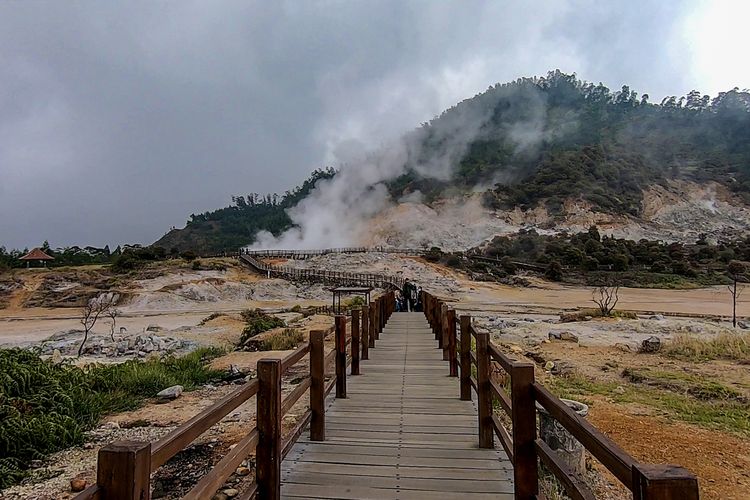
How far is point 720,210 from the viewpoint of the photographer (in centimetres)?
6875

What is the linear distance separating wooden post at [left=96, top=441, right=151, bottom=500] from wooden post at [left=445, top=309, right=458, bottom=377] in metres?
5.89

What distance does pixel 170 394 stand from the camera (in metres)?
7.90

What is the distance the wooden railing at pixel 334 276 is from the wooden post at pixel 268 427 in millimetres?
31118

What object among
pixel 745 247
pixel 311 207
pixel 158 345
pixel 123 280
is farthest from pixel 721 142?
pixel 158 345

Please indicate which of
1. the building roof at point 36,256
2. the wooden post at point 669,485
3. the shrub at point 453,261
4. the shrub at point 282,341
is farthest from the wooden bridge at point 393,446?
the building roof at point 36,256

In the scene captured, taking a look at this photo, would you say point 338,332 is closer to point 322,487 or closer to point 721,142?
point 322,487

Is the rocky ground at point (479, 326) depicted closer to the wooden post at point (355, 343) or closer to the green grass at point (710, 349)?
the green grass at point (710, 349)

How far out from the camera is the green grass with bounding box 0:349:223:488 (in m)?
5.30

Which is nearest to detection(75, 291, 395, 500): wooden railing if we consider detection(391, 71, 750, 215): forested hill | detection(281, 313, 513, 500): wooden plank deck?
detection(281, 313, 513, 500): wooden plank deck

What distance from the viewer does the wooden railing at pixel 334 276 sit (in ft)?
123

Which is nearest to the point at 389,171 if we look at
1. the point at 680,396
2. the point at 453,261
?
the point at 453,261

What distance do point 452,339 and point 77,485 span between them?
16.3 feet

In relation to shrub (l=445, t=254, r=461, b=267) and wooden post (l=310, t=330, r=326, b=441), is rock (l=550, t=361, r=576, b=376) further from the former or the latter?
shrub (l=445, t=254, r=461, b=267)

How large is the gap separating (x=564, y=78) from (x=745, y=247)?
9065 centimetres
